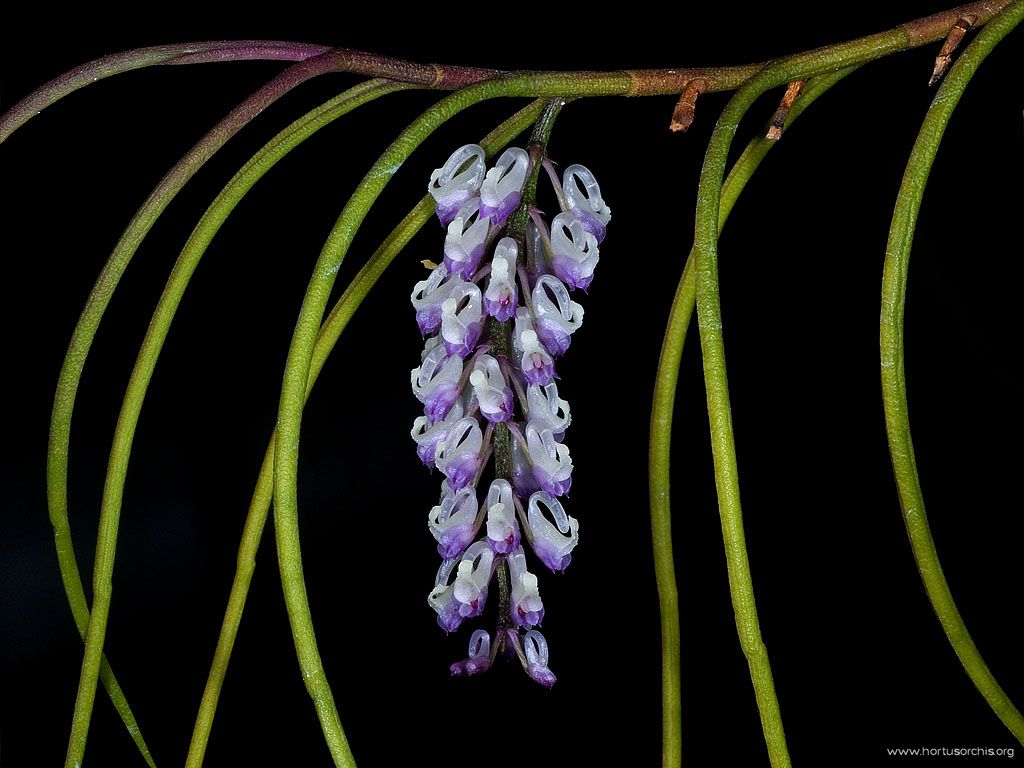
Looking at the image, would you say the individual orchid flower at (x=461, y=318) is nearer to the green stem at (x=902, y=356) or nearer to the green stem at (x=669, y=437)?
the green stem at (x=669, y=437)

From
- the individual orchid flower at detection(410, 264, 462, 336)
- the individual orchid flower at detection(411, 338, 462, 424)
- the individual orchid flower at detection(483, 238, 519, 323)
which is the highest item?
the individual orchid flower at detection(410, 264, 462, 336)

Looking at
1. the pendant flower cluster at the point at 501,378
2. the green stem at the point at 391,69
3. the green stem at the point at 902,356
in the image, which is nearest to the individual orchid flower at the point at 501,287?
the pendant flower cluster at the point at 501,378

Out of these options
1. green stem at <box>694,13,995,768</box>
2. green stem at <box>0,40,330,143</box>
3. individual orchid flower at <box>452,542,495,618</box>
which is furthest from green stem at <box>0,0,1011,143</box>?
individual orchid flower at <box>452,542,495,618</box>

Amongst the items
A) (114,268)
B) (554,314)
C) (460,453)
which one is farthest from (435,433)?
(114,268)

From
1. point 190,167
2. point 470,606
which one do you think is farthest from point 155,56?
point 470,606

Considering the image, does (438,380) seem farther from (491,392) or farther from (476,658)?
(476,658)

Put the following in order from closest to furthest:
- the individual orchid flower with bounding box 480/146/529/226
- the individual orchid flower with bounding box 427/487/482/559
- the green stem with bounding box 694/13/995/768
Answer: the green stem with bounding box 694/13/995/768 → the individual orchid flower with bounding box 480/146/529/226 → the individual orchid flower with bounding box 427/487/482/559

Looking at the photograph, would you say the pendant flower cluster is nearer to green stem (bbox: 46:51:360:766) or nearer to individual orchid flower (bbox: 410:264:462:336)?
individual orchid flower (bbox: 410:264:462:336)
